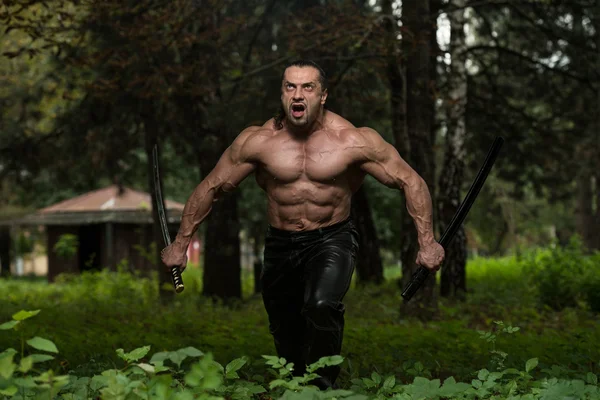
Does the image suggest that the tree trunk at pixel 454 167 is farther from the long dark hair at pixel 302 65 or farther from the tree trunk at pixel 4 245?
the tree trunk at pixel 4 245

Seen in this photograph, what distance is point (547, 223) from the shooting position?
43000 millimetres

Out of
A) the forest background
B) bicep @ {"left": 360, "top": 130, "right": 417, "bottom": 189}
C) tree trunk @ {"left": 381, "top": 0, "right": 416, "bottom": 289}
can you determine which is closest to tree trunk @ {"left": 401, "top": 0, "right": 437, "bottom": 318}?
the forest background

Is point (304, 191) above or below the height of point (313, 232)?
above

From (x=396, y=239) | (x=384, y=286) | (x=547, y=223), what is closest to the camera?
(x=384, y=286)

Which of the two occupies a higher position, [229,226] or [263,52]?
[263,52]

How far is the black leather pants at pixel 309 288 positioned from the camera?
18.8 feet

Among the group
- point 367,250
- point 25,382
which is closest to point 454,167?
point 367,250

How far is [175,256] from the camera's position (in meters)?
6.16

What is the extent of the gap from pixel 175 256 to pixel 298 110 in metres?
1.32

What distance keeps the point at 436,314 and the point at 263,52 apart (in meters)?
5.47

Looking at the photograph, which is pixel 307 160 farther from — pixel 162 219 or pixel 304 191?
pixel 162 219

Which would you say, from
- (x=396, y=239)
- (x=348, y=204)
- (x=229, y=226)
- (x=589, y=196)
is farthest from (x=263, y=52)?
(x=396, y=239)

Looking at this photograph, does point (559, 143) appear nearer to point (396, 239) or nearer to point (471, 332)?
point (471, 332)

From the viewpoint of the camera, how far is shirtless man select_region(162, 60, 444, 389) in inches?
237
